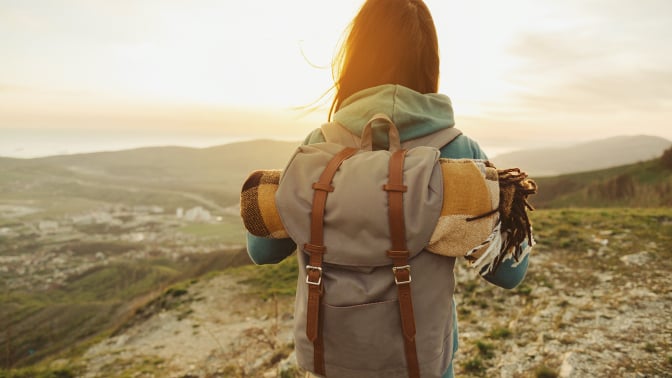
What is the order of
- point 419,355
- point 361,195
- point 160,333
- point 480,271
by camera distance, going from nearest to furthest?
point 361,195, point 419,355, point 480,271, point 160,333

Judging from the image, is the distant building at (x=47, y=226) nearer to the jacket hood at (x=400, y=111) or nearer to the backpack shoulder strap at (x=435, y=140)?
the jacket hood at (x=400, y=111)

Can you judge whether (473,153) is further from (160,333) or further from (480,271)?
(160,333)

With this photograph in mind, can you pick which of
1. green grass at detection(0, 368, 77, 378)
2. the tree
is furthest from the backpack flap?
the tree

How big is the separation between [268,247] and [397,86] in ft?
2.79

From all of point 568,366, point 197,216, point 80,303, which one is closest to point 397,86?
point 568,366

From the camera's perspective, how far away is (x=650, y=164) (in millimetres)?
24328

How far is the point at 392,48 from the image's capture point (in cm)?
150

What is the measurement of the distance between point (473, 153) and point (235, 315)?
323 inches

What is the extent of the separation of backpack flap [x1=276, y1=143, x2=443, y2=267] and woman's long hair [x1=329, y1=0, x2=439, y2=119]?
0.42m

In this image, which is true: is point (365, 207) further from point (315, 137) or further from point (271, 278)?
point (271, 278)

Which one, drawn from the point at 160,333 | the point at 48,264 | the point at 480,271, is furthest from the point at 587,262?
the point at 48,264

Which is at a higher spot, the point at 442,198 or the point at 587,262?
the point at 442,198

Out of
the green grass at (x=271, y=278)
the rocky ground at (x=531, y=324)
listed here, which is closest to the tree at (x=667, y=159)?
the rocky ground at (x=531, y=324)

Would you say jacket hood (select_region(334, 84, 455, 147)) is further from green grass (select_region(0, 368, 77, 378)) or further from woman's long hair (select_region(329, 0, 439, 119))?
green grass (select_region(0, 368, 77, 378))
